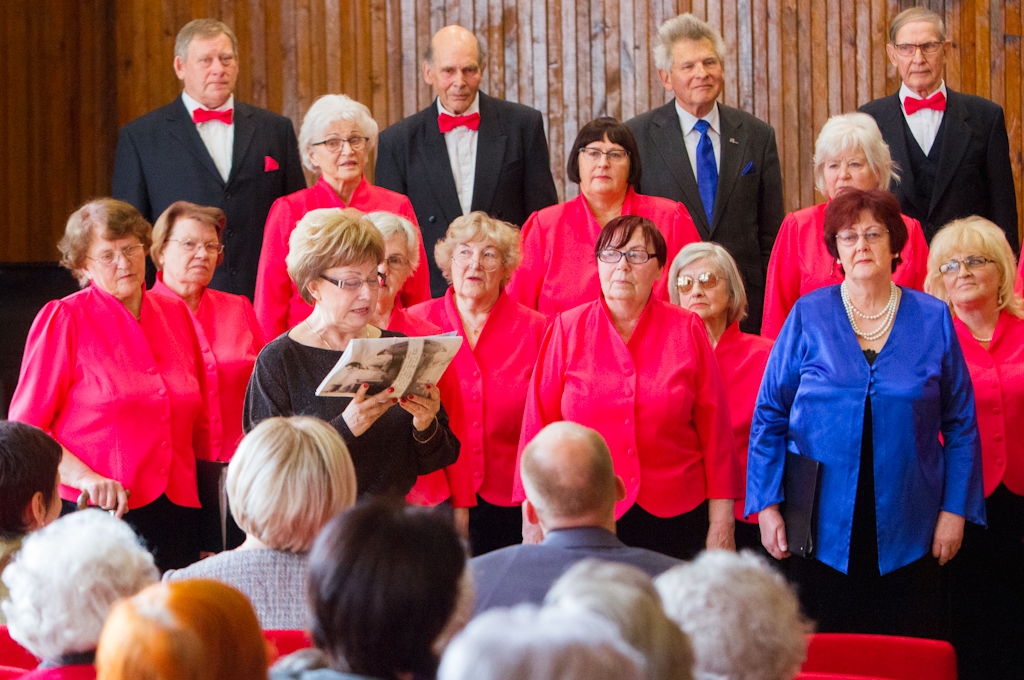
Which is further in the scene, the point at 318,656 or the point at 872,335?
the point at 872,335

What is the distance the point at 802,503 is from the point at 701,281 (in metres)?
1.01

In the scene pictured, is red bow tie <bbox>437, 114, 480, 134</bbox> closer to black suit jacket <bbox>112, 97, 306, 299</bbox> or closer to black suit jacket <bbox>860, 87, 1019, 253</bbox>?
black suit jacket <bbox>112, 97, 306, 299</bbox>

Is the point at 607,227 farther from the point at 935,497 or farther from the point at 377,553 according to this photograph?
the point at 377,553

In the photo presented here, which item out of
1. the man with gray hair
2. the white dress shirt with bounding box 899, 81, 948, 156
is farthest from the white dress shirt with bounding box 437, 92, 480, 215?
the man with gray hair

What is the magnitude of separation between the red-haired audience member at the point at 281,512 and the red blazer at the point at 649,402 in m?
1.28

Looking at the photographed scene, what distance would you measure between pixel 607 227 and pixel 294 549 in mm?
1666

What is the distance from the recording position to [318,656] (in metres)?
1.62

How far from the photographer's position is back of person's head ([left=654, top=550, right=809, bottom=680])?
65.6 inches

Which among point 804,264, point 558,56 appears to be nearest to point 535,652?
point 804,264

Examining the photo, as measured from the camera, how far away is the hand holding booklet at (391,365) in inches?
114

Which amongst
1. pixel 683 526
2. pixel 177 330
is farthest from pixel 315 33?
pixel 683 526

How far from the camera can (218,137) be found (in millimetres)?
5457

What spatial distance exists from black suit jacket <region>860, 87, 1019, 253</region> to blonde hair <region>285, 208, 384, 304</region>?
9.74 ft

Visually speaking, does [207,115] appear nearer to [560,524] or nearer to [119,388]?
[119,388]
